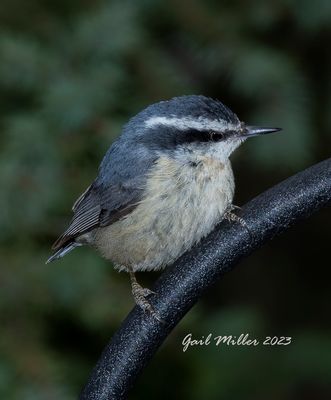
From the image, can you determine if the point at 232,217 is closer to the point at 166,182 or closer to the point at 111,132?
the point at 166,182

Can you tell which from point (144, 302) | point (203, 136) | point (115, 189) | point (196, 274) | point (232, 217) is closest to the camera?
point (196, 274)

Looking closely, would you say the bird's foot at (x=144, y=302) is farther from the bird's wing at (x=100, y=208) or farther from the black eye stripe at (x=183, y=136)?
the black eye stripe at (x=183, y=136)

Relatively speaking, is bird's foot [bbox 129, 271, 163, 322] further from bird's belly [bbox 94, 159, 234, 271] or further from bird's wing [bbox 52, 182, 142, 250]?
bird's wing [bbox 52, 182, 142, 250]

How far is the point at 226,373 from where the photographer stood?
4.54 metres

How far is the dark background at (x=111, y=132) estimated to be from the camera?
3.50m

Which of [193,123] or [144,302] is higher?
[193,123]

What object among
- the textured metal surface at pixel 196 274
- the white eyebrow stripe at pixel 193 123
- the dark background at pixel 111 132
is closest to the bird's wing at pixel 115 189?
the white eyebrow stripe at pixel 193 123

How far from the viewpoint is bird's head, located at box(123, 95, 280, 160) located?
3014 mm

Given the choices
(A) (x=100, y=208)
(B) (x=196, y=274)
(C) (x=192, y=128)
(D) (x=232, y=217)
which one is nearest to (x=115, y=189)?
(A) (x=100, y=208)

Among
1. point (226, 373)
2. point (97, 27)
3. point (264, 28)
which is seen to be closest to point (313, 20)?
point (264, 28)

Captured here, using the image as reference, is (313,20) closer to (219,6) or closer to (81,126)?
(219,6)

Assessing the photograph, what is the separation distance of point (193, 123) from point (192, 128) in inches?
1.0

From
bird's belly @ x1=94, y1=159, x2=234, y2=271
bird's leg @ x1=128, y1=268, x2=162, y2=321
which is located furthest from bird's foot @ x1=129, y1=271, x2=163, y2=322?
bird's belly @ x1=94, y1=159, x2=234, y2=271

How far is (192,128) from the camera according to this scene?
3.04m
